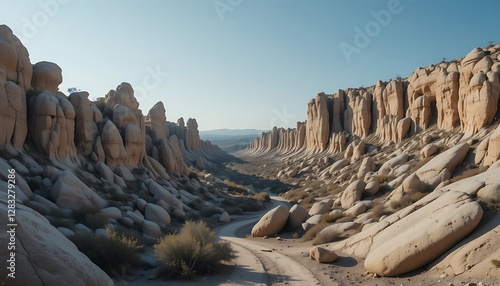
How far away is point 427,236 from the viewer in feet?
34.6

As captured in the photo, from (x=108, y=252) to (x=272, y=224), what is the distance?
10713 mm

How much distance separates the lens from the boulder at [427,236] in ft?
33.8

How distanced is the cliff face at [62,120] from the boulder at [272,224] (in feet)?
43.0

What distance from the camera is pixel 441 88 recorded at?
3372 cm

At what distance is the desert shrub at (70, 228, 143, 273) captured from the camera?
11.8 metres

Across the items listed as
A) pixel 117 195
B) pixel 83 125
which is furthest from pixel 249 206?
pixel 83 125

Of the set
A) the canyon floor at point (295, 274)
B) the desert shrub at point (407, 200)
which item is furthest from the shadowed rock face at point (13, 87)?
the desert shrub at point (407, 200)

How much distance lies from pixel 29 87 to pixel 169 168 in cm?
1448

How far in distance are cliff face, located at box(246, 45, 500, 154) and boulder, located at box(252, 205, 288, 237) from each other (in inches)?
594

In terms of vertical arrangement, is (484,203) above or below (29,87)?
below

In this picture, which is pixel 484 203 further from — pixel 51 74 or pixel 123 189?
pixel 51 74

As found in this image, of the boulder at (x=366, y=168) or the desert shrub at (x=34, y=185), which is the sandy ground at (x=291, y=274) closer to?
the desert shrub at (x=34, y=185)

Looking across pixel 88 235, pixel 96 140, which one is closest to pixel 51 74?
pixel 96 140

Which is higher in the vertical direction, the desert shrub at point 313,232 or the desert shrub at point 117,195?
the desert shrub at point 117,195
